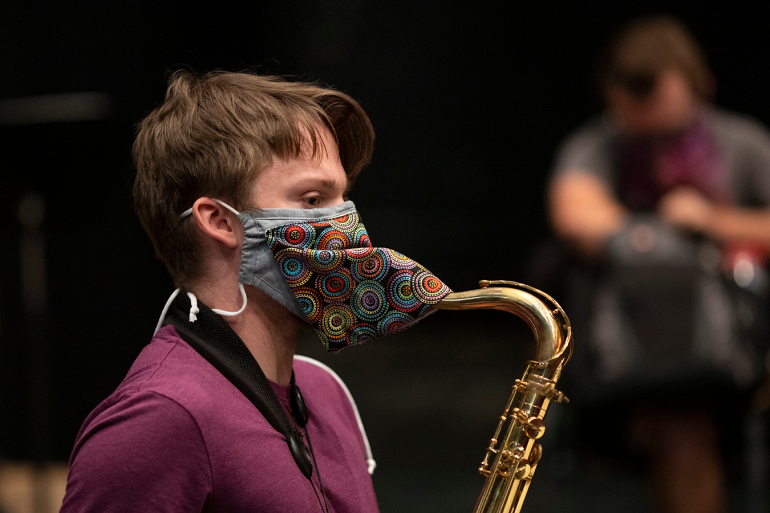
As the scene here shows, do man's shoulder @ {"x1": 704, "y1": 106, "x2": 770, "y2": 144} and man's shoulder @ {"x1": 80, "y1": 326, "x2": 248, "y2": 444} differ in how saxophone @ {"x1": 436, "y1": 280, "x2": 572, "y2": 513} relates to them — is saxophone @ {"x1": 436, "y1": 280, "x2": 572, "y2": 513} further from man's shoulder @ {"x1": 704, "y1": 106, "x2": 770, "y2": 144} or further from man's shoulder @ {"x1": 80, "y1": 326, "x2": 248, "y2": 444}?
man's shoulder @ {"x1": 704, "y1": 106, "x2": 770, "y2": 144}

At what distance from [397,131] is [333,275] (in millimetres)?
2921

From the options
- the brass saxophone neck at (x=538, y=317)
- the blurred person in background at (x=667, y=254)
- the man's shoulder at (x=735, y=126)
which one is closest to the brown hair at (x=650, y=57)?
the blurred person in background at (x=667, y=254)

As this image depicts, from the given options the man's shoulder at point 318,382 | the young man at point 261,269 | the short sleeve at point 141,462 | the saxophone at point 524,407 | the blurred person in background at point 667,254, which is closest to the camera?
the short sleeve at point 141,462

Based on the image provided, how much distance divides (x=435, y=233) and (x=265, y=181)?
118 inches

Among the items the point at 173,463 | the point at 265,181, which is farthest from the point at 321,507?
the point at 265,181

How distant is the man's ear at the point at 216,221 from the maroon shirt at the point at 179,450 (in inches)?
8.2

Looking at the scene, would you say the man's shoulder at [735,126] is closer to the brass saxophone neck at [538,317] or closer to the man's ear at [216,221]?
the brass saxophone neck at [538,317]

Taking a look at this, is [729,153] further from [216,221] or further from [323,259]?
[216,221]

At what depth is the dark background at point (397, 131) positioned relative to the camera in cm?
379

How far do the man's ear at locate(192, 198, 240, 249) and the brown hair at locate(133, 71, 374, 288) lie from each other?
2 cm

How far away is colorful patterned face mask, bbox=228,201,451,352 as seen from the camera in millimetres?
1386

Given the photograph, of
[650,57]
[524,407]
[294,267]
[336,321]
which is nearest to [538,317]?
[524,407]

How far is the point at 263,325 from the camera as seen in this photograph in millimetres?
1447

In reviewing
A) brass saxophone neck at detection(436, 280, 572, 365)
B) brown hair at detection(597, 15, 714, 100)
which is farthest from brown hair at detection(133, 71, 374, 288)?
brown hair at detection(597, 15, 714, 100)
